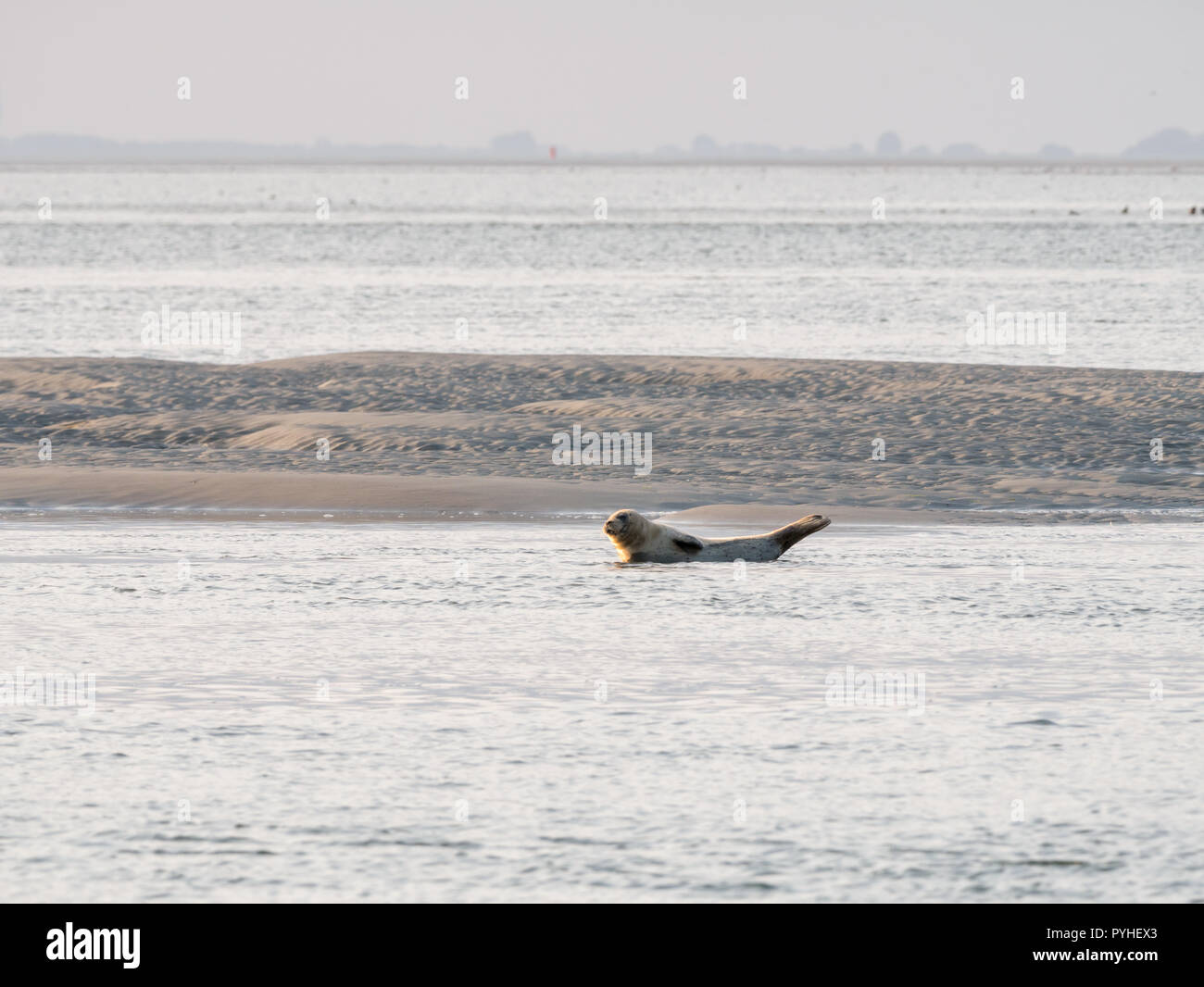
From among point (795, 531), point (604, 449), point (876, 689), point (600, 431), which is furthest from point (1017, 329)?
point (876, 689)

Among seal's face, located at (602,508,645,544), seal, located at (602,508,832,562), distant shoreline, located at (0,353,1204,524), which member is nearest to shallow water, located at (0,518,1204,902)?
seal, located at (602,508,832,562)

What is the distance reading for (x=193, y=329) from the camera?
146ft

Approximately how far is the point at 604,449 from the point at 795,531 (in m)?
7.89

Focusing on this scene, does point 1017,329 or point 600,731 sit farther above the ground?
point 1017,329

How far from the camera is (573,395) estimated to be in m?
28.5

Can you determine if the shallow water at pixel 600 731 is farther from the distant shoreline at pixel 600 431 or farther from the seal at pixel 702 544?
the distant shoreline at pixel 600 431

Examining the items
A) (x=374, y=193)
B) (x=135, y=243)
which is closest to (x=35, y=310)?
(x=135, y=243)

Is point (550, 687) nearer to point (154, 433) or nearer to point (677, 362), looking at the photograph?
point (154, 433)

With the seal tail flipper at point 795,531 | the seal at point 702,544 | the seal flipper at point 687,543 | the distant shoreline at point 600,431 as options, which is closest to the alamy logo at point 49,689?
the seal at point 702,544
